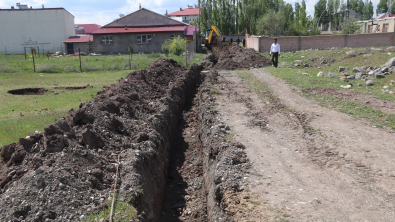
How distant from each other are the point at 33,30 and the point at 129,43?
19618 mm

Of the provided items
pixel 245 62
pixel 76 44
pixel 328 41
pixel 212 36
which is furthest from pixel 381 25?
pixel 76 44

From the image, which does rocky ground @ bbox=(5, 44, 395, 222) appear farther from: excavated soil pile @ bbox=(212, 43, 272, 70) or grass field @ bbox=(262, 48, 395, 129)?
excavated soil pile @ bbox=(212, 43, 272, 70)

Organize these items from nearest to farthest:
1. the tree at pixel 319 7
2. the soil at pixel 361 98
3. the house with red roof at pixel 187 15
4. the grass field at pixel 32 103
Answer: the grass field at pixel 32 103
the soil at pixel 361 98
the tree at pixel 319 7
the house with red roof at pixel 187 15

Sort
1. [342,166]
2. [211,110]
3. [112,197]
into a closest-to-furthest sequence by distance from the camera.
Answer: [112,197] < [342,166] < [211,110]

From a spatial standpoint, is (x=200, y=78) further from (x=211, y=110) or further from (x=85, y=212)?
(x=85, y=212)

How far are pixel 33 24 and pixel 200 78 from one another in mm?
42704

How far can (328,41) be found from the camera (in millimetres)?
29328

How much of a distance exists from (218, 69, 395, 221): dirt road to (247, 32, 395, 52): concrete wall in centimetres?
2096

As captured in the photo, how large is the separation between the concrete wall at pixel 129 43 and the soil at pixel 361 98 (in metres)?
31.9

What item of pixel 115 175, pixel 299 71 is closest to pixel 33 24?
pixel 299 71

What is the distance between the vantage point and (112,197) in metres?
4.91

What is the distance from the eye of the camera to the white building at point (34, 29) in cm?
5128

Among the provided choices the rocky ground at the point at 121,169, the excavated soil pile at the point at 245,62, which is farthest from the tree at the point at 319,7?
the rocky ground at the point at 121,169

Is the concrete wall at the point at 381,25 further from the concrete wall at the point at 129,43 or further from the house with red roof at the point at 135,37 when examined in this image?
the concrete wall at the point at 129,43
